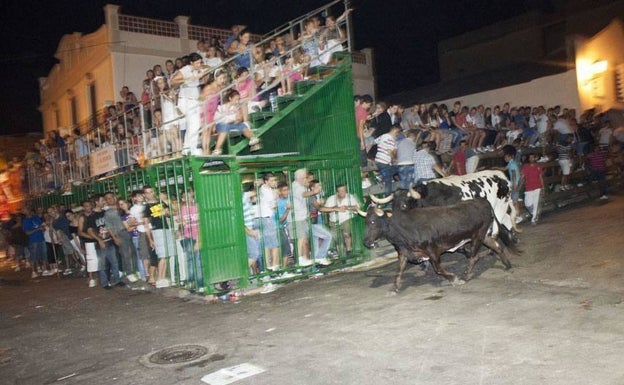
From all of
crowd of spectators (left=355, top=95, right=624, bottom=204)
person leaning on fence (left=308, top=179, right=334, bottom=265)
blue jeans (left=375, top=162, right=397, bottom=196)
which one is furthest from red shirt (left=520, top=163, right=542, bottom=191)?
person leaning on fence (left=308, top=179, right=334, bottom=265)

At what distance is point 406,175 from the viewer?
39.4ft

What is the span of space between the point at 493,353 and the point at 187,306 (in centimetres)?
567

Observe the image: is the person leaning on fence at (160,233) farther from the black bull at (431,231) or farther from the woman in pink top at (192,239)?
the black bull at (431,231)

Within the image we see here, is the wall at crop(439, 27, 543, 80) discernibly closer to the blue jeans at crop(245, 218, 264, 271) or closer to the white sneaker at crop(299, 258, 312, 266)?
the white sneaker at crop(299, 258, 312, 266)

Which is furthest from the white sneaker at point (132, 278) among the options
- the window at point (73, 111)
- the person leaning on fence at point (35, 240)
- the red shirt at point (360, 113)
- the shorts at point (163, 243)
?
the window at point (73, 111)

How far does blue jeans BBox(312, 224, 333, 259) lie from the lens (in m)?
11.1

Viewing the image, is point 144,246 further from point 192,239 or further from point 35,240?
point 35,240

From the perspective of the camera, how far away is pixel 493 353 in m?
5.50

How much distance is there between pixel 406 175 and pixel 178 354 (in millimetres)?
7022

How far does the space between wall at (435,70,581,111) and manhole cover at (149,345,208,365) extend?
17986mm

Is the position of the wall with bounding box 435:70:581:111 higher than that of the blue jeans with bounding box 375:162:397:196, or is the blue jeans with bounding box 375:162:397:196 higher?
the wall with bounding box 435:70:581:111

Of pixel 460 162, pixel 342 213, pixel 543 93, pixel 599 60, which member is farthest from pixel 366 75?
pixel 342 213

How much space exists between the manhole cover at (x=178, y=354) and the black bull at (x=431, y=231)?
326 cm

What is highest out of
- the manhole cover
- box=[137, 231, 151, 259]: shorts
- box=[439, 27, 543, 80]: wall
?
box=[439, 27, 543, 80]: wall
